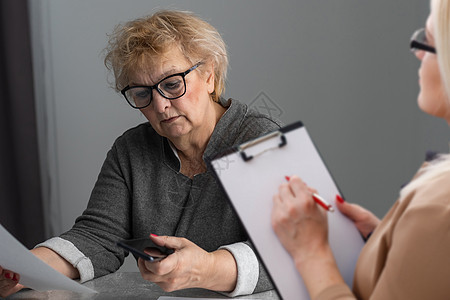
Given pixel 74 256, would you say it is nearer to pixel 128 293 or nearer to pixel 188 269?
pixel 128 293

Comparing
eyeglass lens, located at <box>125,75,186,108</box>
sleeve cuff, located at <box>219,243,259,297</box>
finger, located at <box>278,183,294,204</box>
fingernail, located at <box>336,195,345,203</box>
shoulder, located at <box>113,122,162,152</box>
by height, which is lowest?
sleeve cuff, located at <box>219,243,259,297</box>

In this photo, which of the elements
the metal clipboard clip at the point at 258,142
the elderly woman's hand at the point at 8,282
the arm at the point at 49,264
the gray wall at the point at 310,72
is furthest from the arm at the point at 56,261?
the gray wall at the point at 310,72

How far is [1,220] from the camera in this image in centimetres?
295

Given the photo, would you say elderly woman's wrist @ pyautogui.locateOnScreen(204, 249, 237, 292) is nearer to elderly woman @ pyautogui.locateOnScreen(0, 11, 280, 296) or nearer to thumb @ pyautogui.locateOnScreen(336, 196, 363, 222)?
elderly woman @ pyautogui.locateOnScreen(0, 11, 280, 296)

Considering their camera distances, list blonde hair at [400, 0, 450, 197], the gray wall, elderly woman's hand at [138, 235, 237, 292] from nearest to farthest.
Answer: blonde hair at [400, 0, 450, 197] → elderly woman's hand at [138, 235, 237, 292] → the gray wall

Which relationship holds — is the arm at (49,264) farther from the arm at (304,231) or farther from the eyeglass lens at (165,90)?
the arm at (304,231)

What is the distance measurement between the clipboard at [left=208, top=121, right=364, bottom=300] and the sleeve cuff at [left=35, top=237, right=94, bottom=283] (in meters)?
0.70

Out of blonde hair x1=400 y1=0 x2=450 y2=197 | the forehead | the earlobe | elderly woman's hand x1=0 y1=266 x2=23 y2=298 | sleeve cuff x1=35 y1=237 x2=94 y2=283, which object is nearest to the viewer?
blonde hair x1=400 y1=0 x2=450 y2=197

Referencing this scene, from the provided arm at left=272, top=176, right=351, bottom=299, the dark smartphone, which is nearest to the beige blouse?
arm at left=272, top=176, right=351, bottom=299

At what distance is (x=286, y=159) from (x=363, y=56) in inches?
88.6

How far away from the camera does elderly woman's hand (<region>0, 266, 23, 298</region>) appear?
134 cm

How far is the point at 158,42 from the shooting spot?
5.37ft

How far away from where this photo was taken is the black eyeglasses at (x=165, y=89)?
5.34 ft

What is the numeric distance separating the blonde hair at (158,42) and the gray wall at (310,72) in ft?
4.34
